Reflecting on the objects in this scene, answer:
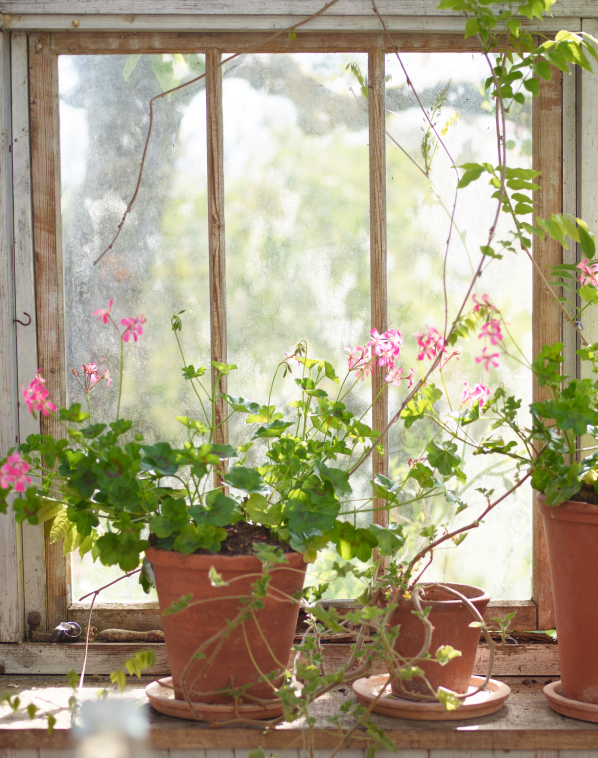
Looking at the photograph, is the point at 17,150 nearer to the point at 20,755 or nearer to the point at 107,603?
the point at 107,603

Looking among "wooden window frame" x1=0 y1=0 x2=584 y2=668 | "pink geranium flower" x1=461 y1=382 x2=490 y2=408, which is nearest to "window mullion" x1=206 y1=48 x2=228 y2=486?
"wooden window frame" x1=0 y1=0 x2=584 y2=668

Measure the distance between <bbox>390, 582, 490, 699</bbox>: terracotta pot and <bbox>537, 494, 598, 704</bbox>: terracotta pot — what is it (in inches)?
7.1

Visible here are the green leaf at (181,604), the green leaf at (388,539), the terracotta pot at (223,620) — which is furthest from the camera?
the green leaf at (388,539)

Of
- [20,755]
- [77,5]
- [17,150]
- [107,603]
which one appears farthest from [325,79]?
[20,755]

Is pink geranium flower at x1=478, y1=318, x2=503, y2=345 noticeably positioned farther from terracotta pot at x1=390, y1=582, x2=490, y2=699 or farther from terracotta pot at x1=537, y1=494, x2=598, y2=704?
terracotta pot at x1=390, y1=582, x2=490, y2=699

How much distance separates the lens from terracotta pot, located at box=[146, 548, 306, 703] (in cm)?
126

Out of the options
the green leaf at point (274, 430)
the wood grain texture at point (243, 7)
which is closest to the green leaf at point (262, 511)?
the green leaf at point (274, 430)

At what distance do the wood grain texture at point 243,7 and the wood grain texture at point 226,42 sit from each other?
0.05 metres

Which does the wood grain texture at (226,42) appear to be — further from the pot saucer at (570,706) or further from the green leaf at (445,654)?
the pot saucer at (570,706)

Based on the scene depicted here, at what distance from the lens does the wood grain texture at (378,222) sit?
5.51 feet

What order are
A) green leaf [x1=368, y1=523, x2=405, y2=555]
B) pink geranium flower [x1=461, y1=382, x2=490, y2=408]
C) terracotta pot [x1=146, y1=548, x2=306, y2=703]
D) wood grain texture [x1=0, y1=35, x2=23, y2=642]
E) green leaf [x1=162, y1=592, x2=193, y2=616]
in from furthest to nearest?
wood grain texture [x1=0, y1=35, x2=23, y2=642], pink geranium flower [x1=461, y1=382, x2=490, y2=408], green leaf [x1=368, y1=523, x2=405, y2=555], terracotta pot [x1=146, y1=548, x2=306, y2=703], green leaf [x1=162, y1=592, x2=193, y2=616]

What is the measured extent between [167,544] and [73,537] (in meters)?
0.35

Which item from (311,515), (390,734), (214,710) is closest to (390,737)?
(390,734)

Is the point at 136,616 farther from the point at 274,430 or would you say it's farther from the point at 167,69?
the point at 167,69
